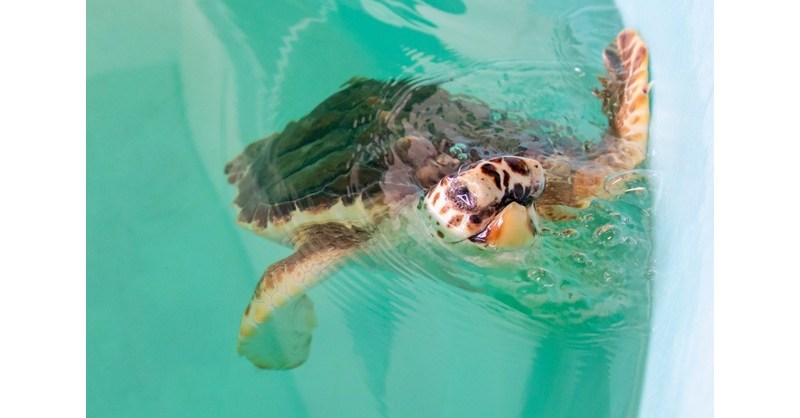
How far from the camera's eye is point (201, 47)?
71.1 inches

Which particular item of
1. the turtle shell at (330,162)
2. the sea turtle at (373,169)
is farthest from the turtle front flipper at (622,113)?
the turtle shell at (330,162)

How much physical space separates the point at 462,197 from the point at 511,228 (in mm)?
104

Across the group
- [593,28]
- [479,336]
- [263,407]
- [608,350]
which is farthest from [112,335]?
[593,28]

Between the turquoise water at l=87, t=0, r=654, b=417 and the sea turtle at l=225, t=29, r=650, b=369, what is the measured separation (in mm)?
75

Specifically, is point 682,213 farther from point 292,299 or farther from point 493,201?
point 292,299

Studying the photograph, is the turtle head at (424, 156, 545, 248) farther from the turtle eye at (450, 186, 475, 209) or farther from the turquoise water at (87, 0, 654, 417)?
the turquoise water at (87, 0, 654, 417)

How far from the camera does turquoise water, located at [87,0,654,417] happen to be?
1345mm

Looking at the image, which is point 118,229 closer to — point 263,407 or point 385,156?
point 263,407

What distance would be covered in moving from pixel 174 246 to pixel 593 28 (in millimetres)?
1224

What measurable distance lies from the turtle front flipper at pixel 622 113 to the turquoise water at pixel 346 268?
52 millimetres

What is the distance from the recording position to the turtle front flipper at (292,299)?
138 cm

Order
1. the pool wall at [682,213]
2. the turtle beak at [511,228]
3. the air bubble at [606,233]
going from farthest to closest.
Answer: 1. the air bubble at [606,233]
2. the turtle beak at [511,228]
3. the pool wall at [682,213]

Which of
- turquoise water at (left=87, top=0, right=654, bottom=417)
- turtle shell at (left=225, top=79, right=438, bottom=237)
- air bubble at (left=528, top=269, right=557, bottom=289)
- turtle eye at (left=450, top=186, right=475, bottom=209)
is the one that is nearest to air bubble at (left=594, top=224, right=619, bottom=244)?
turquoise water at (left=87, top=0, right=654, bottom=417)

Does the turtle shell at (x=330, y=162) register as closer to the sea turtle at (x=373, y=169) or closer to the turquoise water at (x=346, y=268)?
the sea turtle at (x=373, y=169)
